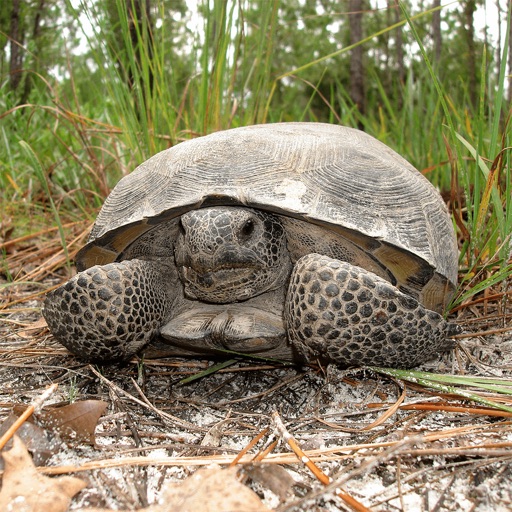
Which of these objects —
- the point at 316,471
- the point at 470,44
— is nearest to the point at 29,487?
the point at 316,471

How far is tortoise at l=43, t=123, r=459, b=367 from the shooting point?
5.65 ft

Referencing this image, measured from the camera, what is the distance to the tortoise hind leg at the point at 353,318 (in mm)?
1669

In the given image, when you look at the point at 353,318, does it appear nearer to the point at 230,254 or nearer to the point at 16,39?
the point at 230,254

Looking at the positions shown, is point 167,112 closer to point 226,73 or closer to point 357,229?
point 226,73

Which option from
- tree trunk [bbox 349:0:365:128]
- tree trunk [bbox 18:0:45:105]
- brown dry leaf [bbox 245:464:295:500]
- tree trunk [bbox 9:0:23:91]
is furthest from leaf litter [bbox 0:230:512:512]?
tree trunk [bbox 349:0:365:128]

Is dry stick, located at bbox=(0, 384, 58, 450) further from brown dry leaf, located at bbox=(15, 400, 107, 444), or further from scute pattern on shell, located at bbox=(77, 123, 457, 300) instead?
scute pattern on shell, located at bbox=(77, 123, 457, 300)

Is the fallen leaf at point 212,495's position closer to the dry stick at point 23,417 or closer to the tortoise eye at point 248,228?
the dry stick at point 23,417

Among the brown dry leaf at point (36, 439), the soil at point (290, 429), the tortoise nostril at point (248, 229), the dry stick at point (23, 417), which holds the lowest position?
the soil at point (290, 429)

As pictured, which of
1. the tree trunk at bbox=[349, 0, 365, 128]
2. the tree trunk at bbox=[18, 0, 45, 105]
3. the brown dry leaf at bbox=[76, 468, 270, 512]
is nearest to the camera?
the brown dry leaf at bbox=[76, 468, 270, 512]

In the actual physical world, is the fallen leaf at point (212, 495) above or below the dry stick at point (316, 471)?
above

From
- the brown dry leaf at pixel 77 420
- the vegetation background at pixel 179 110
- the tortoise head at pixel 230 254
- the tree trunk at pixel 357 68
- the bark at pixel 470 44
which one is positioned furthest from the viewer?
the tree trunk at pixel 357 68

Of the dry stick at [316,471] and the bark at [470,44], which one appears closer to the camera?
the dry stick at [316,471]

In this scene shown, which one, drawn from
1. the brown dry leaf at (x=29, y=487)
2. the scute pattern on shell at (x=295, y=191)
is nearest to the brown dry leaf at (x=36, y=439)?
the brown dry leaf at (x=29, y=487)

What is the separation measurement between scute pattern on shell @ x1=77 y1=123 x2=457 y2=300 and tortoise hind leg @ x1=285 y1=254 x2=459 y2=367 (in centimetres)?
20
